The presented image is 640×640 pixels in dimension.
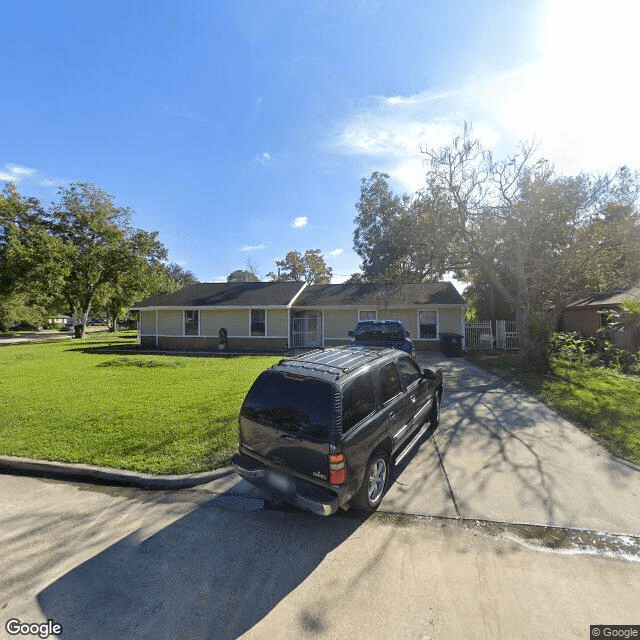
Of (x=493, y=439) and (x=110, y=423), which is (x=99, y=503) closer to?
(x=110, y=423)

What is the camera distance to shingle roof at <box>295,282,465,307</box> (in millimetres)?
19141

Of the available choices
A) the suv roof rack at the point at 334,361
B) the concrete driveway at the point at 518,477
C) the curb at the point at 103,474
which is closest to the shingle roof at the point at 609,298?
the concrete driveway at the point at 518,477

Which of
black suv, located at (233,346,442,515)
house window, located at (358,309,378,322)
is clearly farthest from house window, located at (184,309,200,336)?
black suv, located at (233,346,442,515)

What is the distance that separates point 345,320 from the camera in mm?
20156

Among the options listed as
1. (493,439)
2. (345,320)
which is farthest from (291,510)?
(345,320)

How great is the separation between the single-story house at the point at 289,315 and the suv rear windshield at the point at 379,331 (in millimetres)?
6891

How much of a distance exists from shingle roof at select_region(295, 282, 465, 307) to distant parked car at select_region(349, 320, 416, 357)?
6.89 meters

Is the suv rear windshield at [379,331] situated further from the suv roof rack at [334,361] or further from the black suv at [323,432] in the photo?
the black suv at [323,432]

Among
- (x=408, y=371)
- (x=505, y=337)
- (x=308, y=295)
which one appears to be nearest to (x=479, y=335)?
(x=505, y=337)

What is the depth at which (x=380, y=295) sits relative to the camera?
64.7 ft

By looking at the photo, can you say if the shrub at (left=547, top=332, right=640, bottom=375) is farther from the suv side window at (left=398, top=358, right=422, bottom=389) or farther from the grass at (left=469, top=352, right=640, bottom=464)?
the suv side window at (left=398, top=358, right=422, bottom=389)

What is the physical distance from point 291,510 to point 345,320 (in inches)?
649

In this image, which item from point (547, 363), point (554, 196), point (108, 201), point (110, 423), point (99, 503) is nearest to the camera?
point (99, 503)

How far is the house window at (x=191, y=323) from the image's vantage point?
21.4m
